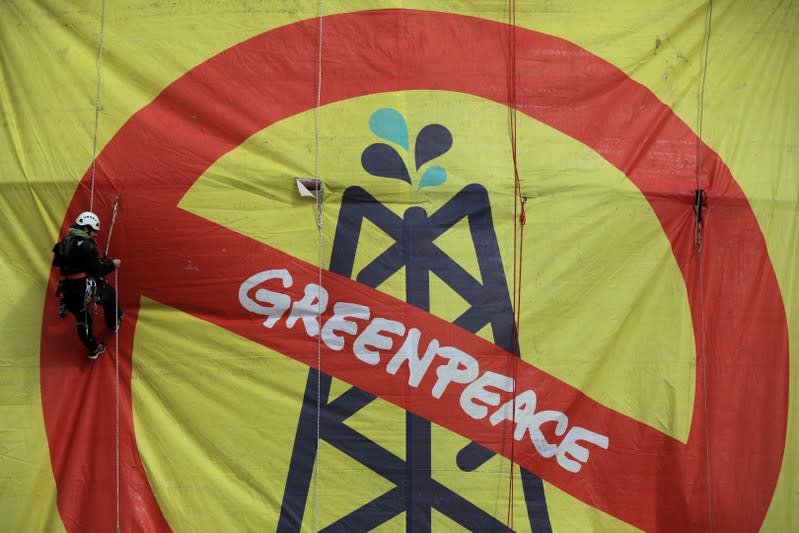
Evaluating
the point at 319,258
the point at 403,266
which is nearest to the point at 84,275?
the point at 319,258

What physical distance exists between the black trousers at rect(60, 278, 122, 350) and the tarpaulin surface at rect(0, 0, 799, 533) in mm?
158

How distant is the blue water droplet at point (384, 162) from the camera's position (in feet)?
19.0

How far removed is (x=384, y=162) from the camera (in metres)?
5.82

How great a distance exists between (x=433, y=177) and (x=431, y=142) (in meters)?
0.24

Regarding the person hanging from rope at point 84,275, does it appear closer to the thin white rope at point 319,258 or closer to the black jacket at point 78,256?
the black jacket at point 78,256

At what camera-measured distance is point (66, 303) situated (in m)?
5.52

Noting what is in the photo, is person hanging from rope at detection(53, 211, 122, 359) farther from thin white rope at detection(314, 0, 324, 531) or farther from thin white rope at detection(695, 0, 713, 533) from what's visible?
thin white rope at detection(695, 0, 713, 533)

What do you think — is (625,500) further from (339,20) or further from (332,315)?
(339,20)

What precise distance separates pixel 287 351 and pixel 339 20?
2.27 metres

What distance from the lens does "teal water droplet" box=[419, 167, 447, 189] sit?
5.79 m

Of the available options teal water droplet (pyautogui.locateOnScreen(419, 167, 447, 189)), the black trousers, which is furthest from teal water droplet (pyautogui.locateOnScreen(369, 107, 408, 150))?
the black trousers

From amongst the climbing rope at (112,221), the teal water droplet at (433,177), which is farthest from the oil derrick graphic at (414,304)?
the climbing rope at (112,221)

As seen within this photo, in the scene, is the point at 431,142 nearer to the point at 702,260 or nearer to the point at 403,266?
the point at 403,266

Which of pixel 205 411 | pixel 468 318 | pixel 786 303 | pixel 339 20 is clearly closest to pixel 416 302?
pixel 468 318
